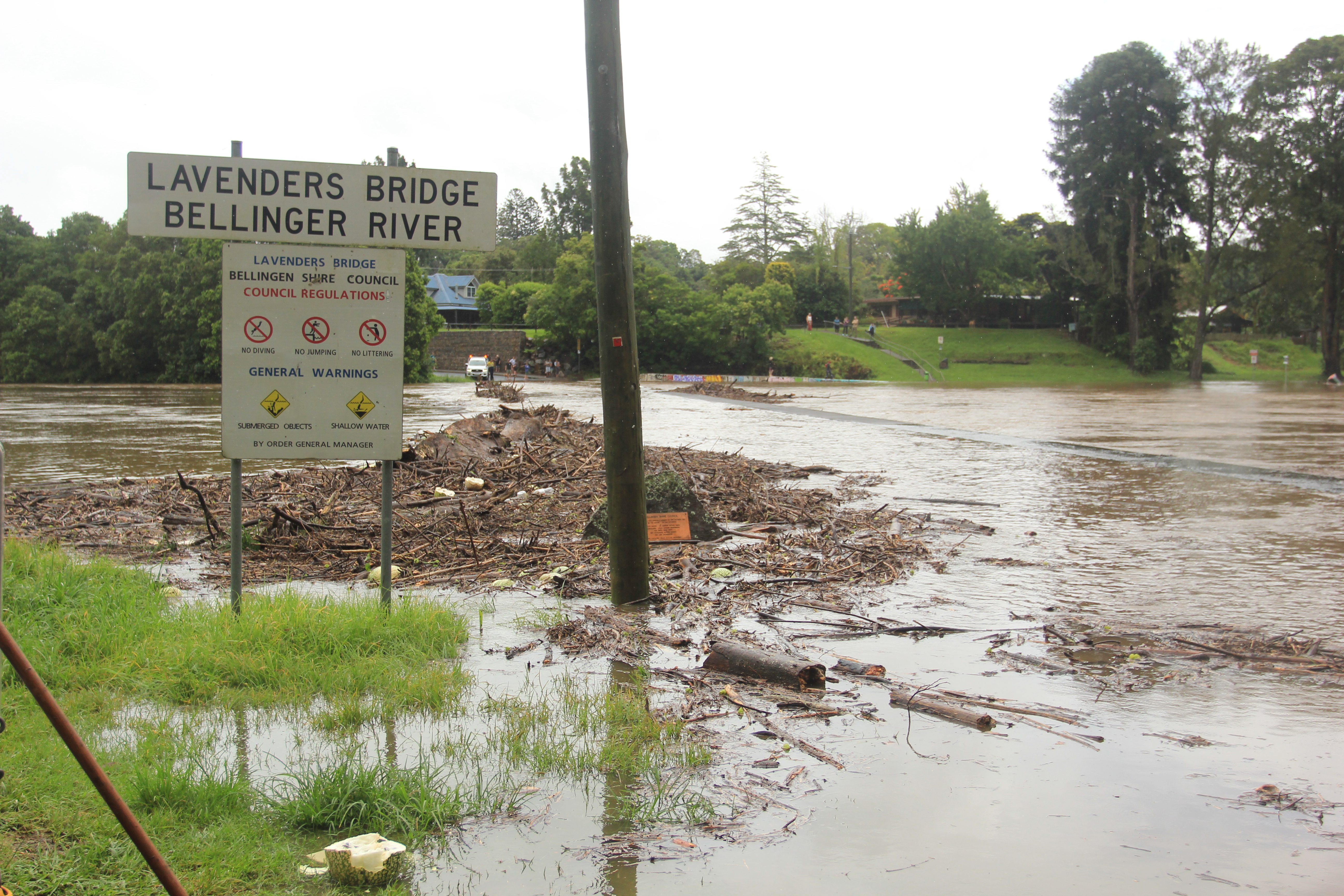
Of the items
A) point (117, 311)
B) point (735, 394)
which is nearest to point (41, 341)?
point (117, 311)

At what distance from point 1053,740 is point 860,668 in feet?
3.83

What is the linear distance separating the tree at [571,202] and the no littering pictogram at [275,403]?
109 metres

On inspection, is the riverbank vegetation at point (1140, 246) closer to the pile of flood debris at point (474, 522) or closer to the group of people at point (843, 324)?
the group of people at point (843, 324)

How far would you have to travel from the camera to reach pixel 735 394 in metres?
41.8

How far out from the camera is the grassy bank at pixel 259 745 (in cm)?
306

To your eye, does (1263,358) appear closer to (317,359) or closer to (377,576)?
(377,576)

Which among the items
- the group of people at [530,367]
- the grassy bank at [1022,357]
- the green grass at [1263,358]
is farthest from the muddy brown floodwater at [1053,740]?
the green grass at [1263,358]

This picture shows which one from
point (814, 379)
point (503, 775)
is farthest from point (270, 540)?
point (814, 379)

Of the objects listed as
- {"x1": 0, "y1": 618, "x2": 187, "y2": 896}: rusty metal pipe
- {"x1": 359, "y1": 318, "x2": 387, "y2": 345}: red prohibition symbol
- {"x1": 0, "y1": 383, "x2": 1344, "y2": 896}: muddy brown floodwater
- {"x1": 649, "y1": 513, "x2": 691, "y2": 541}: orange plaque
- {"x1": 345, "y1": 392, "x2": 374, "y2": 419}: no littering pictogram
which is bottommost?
{"x1": 0, "y1": 383, "x2": 1344, "y2": 896}: muddy brown floodwater

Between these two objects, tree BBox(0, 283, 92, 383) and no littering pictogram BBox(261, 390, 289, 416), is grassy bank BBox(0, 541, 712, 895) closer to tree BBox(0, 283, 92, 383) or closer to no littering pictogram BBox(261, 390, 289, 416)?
no littering pictogram BBox(261, 390, 289, 416)

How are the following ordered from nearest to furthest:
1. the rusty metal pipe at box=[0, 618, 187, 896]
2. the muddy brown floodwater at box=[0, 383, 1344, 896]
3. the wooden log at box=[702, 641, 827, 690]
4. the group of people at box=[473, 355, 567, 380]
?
the rusty metal pipe at box=[0, 618, 187, 896], the muddy brown floodwater at box=[0, 383, 1344, 896], the wooden log at box=[702, 641, 827, 690], the group of people at box=[473, 355, 567, 380]

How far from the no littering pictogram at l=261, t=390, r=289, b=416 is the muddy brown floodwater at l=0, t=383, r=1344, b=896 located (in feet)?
5.80

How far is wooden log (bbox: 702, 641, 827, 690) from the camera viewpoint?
15.7ft

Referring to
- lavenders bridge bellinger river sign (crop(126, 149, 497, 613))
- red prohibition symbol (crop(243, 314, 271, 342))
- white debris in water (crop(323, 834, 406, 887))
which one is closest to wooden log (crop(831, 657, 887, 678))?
lavenders bridge bellinger river sign (crop(126, 149, 497, 613))
